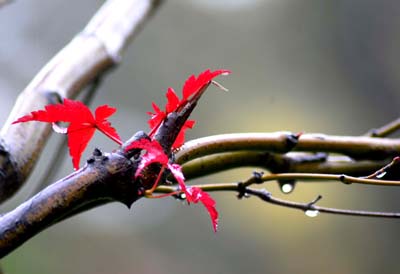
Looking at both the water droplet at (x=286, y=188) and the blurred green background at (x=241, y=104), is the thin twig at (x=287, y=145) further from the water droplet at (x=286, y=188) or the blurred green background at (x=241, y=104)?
the blurred green background at (x=241, y=104)

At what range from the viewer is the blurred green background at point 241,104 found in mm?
2105

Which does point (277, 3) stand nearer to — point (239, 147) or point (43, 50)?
point (43, 50)

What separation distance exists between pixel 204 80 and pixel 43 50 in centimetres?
233

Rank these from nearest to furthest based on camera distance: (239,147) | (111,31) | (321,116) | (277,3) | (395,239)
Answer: (239,147) → (111,31) → (395,239) → (321,116) → (277,3)

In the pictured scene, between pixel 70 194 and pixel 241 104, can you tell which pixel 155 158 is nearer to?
pixel 70 194

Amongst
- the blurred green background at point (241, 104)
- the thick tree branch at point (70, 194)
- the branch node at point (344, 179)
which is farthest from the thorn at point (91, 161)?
the blurred green background at point (241, 104)

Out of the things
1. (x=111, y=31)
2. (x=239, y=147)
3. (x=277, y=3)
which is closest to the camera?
(x=239, y=147)

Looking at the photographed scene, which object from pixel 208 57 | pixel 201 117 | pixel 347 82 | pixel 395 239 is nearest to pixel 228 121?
pixel 201 117

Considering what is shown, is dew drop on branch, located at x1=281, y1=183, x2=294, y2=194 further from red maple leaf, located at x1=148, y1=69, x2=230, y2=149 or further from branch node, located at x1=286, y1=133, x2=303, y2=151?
red maple leaf, located at x1=148, y1=69, x2=230, y2=149

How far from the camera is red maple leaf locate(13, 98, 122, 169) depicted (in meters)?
0.34

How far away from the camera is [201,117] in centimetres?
228

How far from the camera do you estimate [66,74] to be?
1.83 ft

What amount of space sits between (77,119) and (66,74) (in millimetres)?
226

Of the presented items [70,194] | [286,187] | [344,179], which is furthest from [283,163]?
[70,194]
